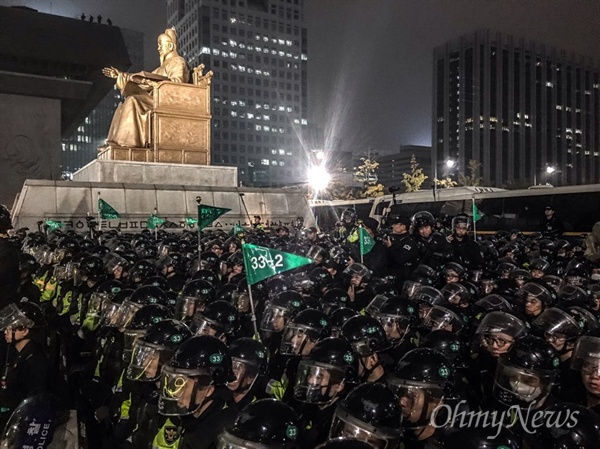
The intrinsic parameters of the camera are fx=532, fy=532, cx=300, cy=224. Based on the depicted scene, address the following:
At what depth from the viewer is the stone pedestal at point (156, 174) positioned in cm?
2309

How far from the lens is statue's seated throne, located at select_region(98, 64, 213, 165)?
966 inches

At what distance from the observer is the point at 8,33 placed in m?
35.0

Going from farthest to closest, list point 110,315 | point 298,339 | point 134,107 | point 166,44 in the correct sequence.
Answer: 1. point 166,44
2. point 134,107
3. point 110,315
4. point 298,339

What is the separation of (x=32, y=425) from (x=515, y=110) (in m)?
117

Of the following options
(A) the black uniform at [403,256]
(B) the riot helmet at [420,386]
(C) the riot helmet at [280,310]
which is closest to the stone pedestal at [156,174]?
(A) the black uniform at [403,256]

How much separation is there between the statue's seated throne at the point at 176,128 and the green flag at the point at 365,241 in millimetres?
16406

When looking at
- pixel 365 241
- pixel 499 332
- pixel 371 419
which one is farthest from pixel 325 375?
pixel 365 241

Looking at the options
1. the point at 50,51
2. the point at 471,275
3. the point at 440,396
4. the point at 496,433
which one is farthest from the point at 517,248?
the point at 50,51

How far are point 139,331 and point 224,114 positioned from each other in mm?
125182

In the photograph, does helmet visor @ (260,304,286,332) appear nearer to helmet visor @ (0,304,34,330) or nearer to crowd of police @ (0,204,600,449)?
crowd of police @ (0,204,600,449)

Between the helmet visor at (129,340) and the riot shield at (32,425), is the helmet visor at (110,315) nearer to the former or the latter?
the helmet visor at (129,340)

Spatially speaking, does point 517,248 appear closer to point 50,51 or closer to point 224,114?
point 50,51

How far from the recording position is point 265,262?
6871 millimetres

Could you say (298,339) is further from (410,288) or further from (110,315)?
(410,288)
